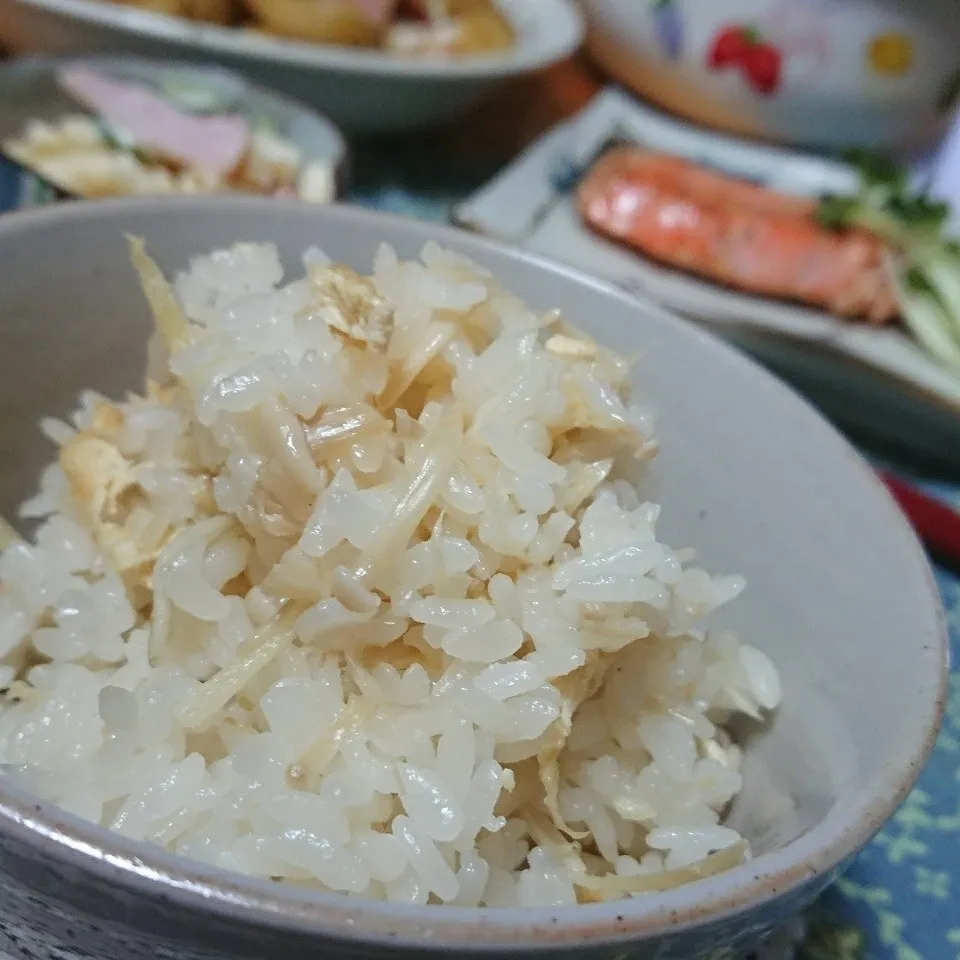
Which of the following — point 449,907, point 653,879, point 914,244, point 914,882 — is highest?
point 449,907

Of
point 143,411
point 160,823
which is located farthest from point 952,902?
point 143,411

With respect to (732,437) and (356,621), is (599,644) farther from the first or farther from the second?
(732,437)

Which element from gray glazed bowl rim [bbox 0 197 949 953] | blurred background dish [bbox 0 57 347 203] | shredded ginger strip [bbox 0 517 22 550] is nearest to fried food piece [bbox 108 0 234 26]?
blurred background dish [bbox 0 57 347 203]

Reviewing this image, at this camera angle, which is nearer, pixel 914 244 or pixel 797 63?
pixel 914 244

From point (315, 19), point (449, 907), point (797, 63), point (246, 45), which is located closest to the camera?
point (449, 907)

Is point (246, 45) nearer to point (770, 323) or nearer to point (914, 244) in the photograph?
point (770, 323)

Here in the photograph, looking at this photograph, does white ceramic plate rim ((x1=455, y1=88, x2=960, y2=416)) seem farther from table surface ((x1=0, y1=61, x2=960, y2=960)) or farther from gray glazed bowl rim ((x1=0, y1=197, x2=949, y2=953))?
gray glazed bowl rim ((x1=0, y1=197, x2=949, y2=953))

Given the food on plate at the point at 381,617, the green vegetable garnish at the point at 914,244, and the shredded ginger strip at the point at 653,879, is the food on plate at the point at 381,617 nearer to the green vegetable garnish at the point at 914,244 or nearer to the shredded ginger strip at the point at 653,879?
the shredded ginger strip at the point at 653,879

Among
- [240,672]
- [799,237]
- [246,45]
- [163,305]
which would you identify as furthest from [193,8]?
[240,672]
